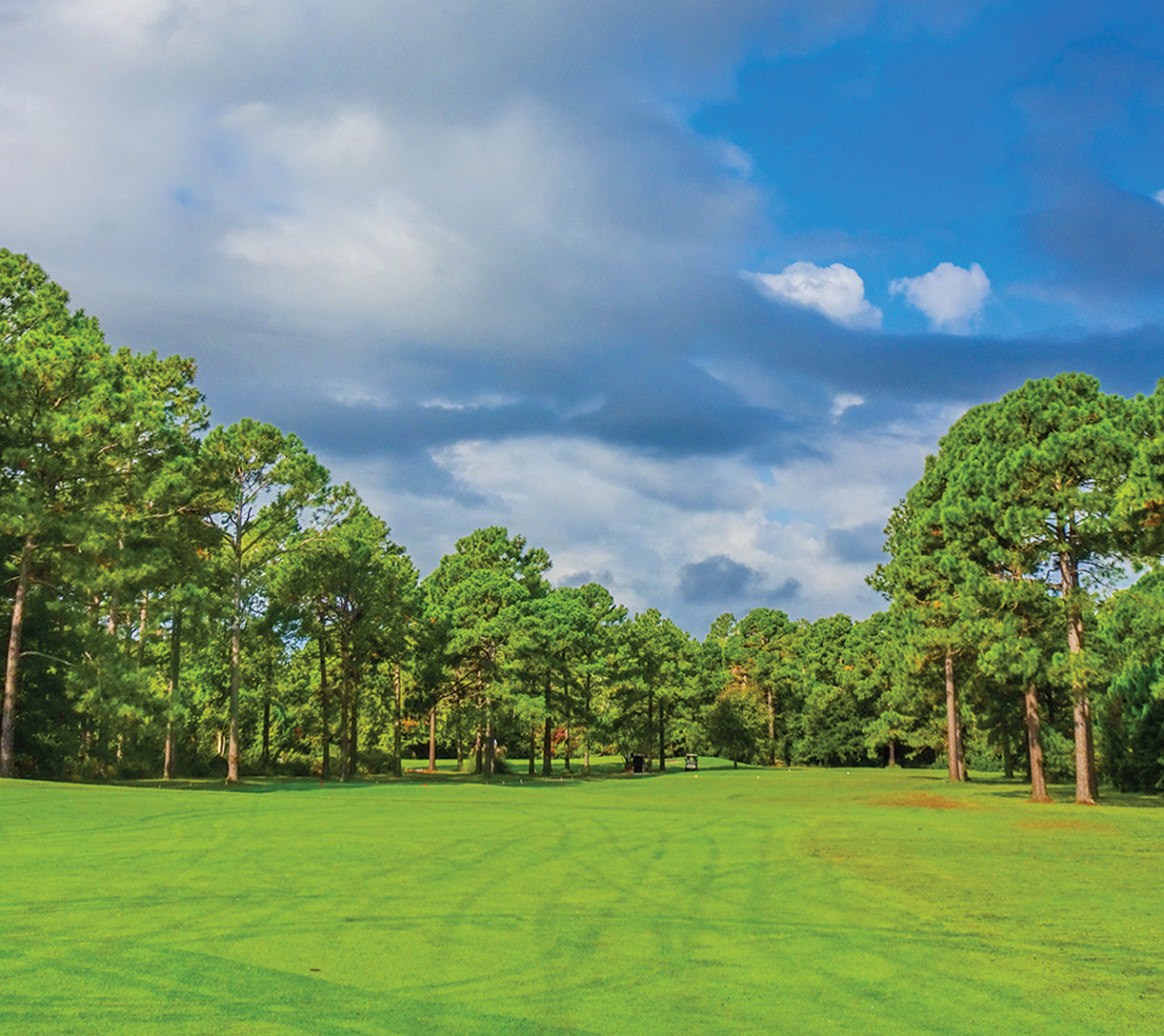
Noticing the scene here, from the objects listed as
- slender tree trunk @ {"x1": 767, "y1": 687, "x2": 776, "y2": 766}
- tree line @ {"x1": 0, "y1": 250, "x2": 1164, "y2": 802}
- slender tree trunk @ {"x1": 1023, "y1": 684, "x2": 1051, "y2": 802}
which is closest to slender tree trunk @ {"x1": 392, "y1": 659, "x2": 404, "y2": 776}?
tree line @ {"x1": 0, "y1": 250, "x2": 1164, "y2": 802}

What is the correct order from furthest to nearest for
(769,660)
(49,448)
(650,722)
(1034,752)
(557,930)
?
(769,660)
(650,722)
(1034,752)
(49,448)
(557,930)

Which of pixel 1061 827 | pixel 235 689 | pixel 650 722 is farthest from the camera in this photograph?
pixel 650 722

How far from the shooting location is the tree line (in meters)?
32.6

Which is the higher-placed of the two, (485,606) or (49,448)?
(49,448)

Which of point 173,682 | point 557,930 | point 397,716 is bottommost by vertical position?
point 557,930

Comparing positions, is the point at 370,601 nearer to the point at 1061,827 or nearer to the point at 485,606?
the point at 485,606

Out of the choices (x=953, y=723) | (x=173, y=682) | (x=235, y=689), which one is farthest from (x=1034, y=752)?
(x=173, y=682)

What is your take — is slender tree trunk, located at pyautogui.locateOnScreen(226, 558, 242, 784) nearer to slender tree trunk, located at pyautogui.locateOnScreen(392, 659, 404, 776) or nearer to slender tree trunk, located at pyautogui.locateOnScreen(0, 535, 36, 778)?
slender tree trunk, located at pyautogui.locateOnScreen(0, 535, 36, 778)

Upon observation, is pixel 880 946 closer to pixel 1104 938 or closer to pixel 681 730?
pixel 1104 938

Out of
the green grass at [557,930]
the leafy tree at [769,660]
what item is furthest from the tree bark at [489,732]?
the leafy tree at [769,660]

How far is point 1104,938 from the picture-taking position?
403 inches

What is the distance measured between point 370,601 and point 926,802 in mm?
29111

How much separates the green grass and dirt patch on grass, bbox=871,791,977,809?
13.1 metres

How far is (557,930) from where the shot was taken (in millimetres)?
10023
